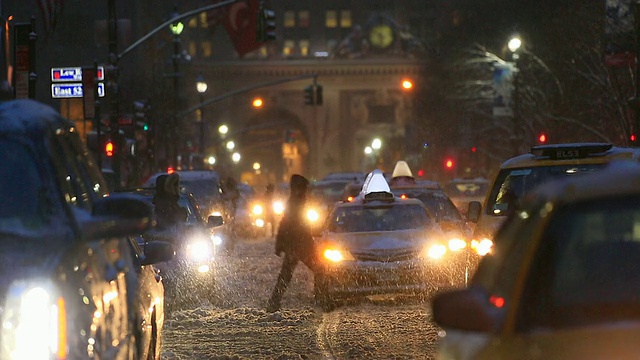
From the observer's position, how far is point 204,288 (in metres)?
17.6

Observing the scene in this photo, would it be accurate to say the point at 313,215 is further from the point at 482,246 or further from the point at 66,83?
the point at 482,246

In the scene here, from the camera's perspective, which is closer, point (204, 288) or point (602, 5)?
point (204, 288)

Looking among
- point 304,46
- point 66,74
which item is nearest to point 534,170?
point 66,74

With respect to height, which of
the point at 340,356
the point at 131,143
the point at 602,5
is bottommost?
the point at 340,356

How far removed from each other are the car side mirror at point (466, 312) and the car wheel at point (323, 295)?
477 inches

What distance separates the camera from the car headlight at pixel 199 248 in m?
17.2

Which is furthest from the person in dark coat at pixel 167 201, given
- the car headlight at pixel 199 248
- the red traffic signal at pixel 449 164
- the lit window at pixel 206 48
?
the lit window at pixel 206 48

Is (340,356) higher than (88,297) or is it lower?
lower

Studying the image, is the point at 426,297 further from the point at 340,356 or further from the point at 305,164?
the point at 305,164

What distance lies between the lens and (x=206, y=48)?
437 ft

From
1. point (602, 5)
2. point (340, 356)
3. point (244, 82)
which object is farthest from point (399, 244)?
point (244, 82)

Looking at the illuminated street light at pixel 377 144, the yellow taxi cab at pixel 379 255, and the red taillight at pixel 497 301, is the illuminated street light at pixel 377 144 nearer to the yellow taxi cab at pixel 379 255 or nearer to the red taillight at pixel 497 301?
the yellow taxi cab at pixel 379 255

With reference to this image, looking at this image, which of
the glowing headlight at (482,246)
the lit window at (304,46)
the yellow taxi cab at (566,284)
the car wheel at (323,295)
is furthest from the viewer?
the lit window at (304,46)

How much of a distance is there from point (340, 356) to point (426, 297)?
5301mm
